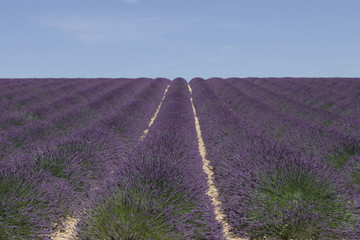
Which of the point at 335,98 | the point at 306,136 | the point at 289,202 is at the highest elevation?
the point at 335,98

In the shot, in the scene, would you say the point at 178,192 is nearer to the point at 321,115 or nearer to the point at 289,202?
the point at 289,202

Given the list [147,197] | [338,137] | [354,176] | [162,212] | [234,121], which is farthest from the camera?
[234,121]

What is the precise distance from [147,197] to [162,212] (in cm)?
22

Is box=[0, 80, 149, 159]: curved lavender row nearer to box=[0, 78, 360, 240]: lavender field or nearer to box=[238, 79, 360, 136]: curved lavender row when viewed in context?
box=[0, 78, 360, 240]: lavender field

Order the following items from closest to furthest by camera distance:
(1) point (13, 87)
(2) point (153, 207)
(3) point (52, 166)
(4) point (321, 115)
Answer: (2) point (153, 207) → (3) point (52, 166) → (4) point (321, 115) → (1) point (13, 87)

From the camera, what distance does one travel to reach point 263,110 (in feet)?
27.5

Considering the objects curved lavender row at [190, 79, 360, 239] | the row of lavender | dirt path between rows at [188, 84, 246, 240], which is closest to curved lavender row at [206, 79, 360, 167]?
curved lavender row at [190, 79, 360, 239]

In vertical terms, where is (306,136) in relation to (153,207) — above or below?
above

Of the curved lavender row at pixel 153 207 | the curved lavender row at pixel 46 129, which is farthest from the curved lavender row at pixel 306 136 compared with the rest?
the curved lavender row at pixel 46 129

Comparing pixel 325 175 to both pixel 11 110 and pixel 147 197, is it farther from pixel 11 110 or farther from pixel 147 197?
pixel 11 110

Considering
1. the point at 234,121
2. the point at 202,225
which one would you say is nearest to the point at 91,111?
the point at 234,121

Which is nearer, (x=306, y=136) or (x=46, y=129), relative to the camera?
(x=306, y=136)

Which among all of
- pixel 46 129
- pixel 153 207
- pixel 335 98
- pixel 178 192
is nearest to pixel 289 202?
pixel 178 192

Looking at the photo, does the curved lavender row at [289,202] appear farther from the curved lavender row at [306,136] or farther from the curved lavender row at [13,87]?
the curved lavender row at [13,87]
